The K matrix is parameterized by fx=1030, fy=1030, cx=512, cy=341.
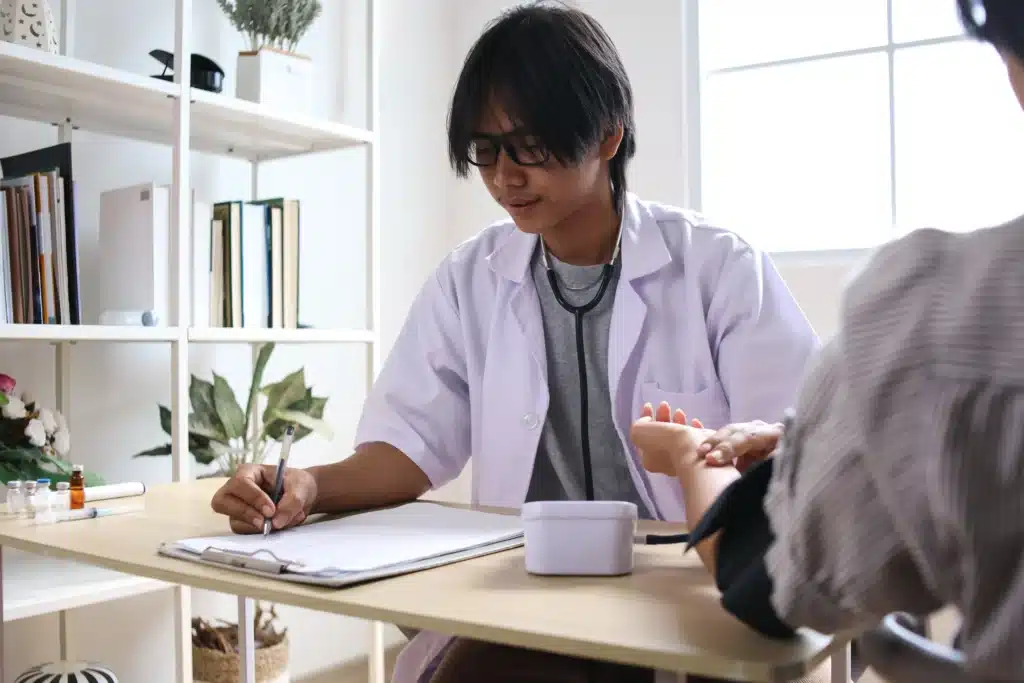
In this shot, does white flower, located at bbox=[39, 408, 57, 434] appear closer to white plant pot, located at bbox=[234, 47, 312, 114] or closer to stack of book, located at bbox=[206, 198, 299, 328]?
stack of book, located at bbox=[206, 198, 299, 328]

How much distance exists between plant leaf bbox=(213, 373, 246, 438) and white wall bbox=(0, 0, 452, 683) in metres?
0.21

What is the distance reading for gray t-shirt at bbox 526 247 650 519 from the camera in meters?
1.54

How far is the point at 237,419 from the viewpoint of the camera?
2.37m

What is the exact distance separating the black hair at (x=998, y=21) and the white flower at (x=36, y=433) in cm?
176

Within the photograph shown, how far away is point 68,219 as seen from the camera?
1998 millimetres

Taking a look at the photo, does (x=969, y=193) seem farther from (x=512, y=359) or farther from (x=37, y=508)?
(x=37, y=508)

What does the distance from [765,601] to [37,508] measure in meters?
1.03

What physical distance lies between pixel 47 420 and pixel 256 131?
882 millimetres

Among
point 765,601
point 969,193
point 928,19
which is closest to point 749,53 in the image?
point 928,19

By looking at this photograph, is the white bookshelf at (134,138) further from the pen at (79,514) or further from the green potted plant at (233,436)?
the pen at (79,514)

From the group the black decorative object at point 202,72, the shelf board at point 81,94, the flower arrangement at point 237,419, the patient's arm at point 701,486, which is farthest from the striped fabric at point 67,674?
the patient's arm at point 701,486

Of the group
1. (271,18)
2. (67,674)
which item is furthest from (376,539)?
(271,18)

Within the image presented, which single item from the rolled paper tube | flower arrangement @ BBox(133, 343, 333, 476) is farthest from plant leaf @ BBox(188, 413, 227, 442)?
the rolled paper tube

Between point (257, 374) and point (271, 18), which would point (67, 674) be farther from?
point (271, 18)
